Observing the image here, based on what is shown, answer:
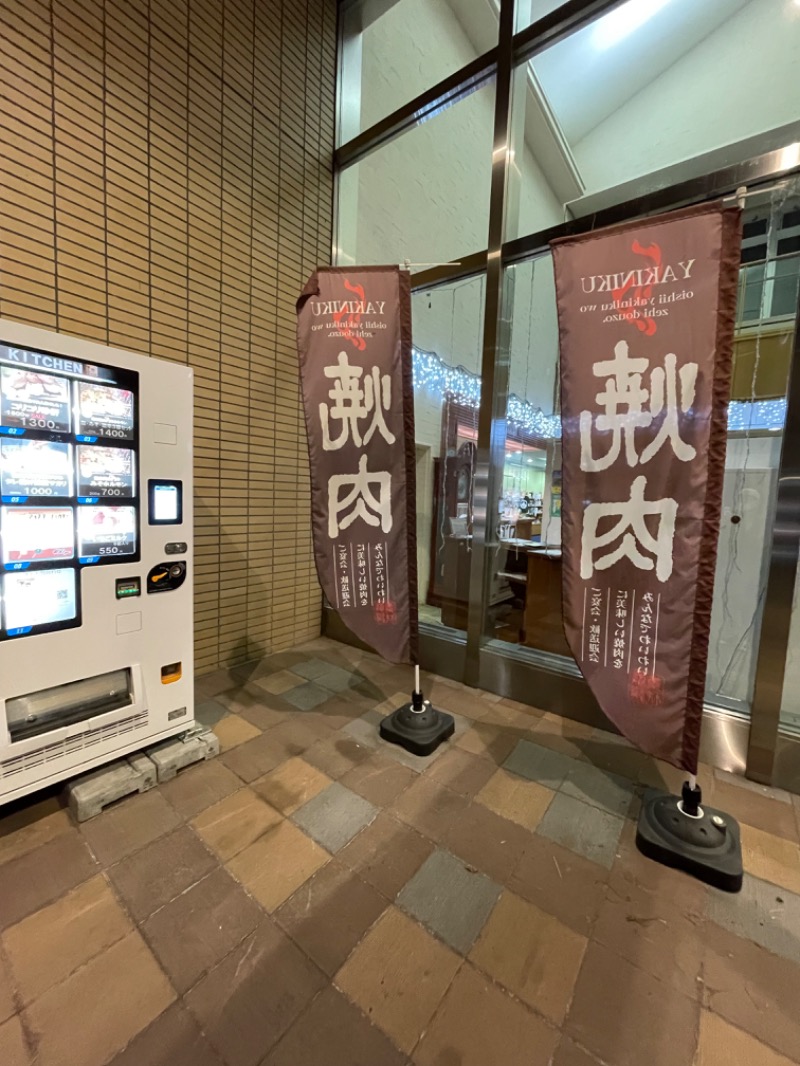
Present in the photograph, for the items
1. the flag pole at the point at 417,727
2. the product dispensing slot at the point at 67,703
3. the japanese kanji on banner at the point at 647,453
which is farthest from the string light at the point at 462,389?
the product dispensing slot at the point at 67,703

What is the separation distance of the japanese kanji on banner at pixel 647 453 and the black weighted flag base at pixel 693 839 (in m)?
0.34

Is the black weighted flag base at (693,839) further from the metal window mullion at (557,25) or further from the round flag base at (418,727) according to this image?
the metal window mullion at (557,25)

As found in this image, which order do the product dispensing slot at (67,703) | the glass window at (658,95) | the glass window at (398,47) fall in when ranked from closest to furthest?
the product dispensing slot at (67,703)
the glass window at (658,95)
the glass window at (398,47)

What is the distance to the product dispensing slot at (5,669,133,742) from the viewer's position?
5.89 feet

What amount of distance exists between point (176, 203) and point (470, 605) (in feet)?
11.0

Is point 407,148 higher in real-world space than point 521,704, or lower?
higher

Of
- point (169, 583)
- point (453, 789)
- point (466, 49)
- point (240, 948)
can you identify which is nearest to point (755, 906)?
point (453, 789)

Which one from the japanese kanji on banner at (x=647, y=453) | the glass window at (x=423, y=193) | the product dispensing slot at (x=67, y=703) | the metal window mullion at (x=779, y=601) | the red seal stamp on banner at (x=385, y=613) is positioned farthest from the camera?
the glass window at (x=423, y=193)

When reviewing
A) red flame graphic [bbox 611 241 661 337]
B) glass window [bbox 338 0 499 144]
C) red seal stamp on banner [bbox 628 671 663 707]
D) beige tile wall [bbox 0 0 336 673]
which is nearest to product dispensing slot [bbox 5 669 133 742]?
beige tile wall [bbox 0 0 336 673]

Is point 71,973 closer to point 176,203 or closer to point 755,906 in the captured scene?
point 755,906

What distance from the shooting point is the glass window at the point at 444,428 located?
13.3 ft

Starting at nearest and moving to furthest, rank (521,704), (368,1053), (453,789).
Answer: (368,1053), (453,789), (521,704)

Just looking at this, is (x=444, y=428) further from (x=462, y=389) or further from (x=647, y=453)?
(x=647, y=453)

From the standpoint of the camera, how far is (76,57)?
231cm
